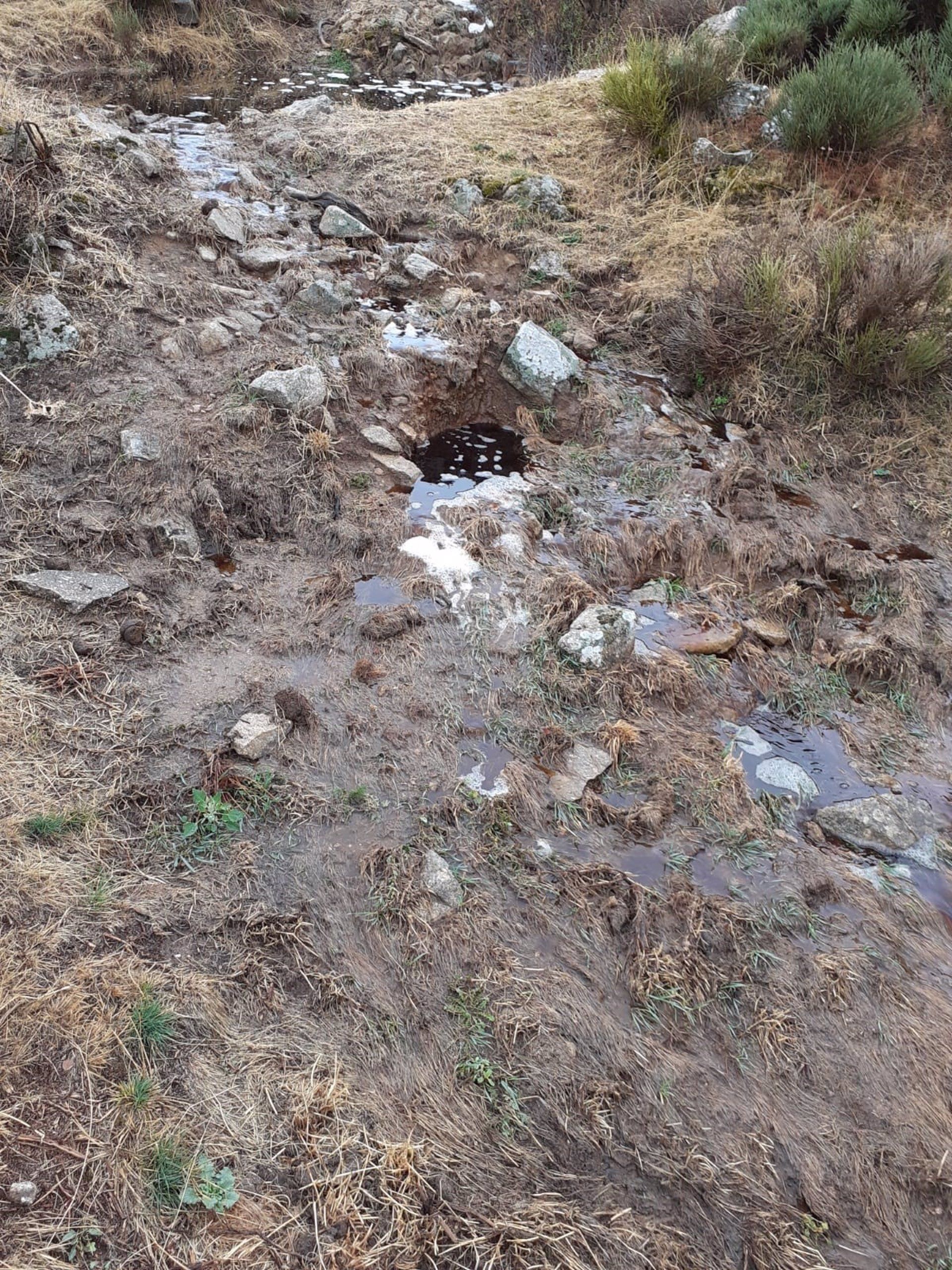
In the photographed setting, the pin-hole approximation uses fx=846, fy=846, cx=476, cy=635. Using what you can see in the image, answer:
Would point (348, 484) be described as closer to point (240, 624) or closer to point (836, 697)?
point (240, 624)

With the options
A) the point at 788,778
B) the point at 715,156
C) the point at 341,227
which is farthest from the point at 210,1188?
the point at 715,156

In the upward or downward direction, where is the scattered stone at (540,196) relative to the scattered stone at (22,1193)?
upward

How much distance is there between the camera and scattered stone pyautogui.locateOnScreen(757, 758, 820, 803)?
10.6 feet

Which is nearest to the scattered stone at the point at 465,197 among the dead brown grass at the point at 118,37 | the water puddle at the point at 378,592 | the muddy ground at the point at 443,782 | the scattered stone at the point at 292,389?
the muddy ground at the point at 443,782

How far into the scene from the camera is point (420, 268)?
5.75 m

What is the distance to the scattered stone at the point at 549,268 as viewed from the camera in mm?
5762

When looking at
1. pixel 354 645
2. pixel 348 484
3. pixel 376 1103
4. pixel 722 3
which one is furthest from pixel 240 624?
pixel 722 3

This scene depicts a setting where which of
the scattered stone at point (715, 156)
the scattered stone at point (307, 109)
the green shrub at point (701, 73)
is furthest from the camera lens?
the scattered stone at point (307, 109)

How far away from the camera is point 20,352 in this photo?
176 inches

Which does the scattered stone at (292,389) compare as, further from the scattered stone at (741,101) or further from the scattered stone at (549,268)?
the scattered stone at (741,101)

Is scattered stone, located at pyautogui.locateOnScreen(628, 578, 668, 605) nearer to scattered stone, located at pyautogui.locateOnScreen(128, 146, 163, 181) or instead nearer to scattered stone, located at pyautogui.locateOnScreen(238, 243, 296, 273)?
scattered stone, located at pyautogui.locateOnScreen(238, 243, 296, 273)

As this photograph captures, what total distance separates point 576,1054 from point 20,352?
170 inches

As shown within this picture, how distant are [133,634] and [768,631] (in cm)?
277

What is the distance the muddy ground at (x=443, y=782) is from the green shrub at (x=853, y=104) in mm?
1202
